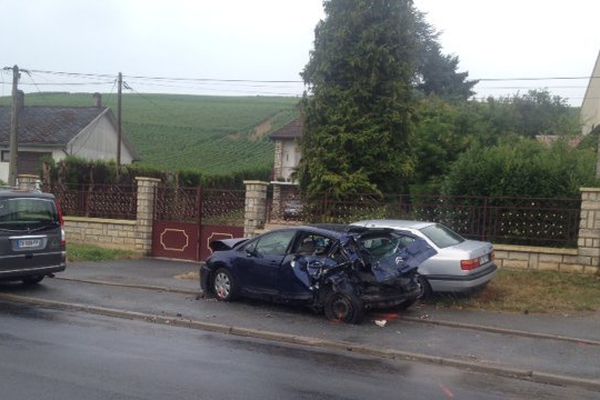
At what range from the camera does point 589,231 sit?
1320 centimetres

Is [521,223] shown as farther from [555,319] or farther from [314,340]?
[314,340]

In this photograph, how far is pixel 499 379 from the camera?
7477mm

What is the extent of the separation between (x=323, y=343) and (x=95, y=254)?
10566 mm

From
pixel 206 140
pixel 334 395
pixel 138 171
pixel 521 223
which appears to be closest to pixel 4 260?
pixel 334 395

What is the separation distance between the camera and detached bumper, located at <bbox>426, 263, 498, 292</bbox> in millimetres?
11109

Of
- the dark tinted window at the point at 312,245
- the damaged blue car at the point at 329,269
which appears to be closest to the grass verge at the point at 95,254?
the damaged blue car at the point at 329,269

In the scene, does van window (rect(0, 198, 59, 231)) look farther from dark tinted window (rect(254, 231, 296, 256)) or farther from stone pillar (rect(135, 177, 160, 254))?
stone pillar (rect(135, 177, 160, 254))

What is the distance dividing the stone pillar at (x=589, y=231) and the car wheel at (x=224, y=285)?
6777 mm

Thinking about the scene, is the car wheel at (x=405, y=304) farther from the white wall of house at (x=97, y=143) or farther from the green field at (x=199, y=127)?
the green field at (x=199, y=127)

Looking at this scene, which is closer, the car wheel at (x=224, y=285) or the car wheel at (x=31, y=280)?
the car wheel at (x=224, y=285)

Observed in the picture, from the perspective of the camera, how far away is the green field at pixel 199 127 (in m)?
Answer: 56.9

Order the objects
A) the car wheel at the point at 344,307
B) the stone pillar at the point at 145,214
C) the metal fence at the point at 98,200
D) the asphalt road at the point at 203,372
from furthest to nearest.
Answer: the metal fence at the point at 98,200
the stone pillar at the point at 145,214
the car wheel at the point at 344,307
the asphalt road at the point at 203,372

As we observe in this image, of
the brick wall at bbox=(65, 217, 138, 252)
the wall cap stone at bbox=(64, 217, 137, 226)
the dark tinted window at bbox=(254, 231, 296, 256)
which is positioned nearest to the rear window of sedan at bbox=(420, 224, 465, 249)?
the dark tinted window at bbox=(254, 231, 296, 256)

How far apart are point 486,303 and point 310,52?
10.2 metres
